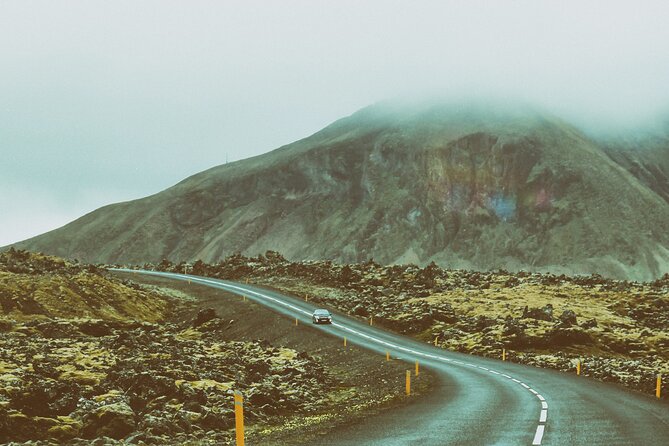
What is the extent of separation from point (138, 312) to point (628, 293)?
49.8m

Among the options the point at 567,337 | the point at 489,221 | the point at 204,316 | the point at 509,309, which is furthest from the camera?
the point at 489,221

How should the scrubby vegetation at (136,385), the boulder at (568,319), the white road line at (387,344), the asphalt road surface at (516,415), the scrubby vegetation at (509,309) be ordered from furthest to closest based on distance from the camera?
the boulder at (568,319) → the scrubby vegetation at (509,309) → the scrubby vegetation at (136,385) → the white road line at (387,344) → the asphalt road surface at (516,415)

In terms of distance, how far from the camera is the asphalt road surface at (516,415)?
16547 mm

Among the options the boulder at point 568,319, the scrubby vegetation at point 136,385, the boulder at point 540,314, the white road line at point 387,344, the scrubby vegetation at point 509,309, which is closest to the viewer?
the white road line at point 387,344

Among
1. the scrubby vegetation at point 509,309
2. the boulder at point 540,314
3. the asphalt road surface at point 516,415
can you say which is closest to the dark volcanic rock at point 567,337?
the scrubby vegetation at point 509,309

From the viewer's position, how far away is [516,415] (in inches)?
810

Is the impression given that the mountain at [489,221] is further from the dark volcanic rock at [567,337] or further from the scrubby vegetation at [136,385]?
the scrubby vegetation at [136,385]

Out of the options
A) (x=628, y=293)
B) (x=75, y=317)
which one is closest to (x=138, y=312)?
(x=75, y=317)

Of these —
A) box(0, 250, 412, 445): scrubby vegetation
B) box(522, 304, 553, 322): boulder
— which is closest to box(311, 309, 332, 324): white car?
box(0, 250, 412, 445): scrubby vegetation

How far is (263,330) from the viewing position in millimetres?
58594

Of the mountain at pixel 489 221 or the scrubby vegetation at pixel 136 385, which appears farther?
the mountain at pixel 489 221

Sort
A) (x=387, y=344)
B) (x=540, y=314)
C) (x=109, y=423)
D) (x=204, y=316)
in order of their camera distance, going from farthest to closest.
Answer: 1. (x=204, y=316)
2. (x=540, y=314)
3. (x=387, y=344)
4. (x=109, y=423)

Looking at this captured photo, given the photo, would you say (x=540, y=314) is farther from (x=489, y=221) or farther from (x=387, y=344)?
(x=489, y=221)

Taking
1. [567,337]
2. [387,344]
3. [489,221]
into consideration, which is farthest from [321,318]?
[489,221]
